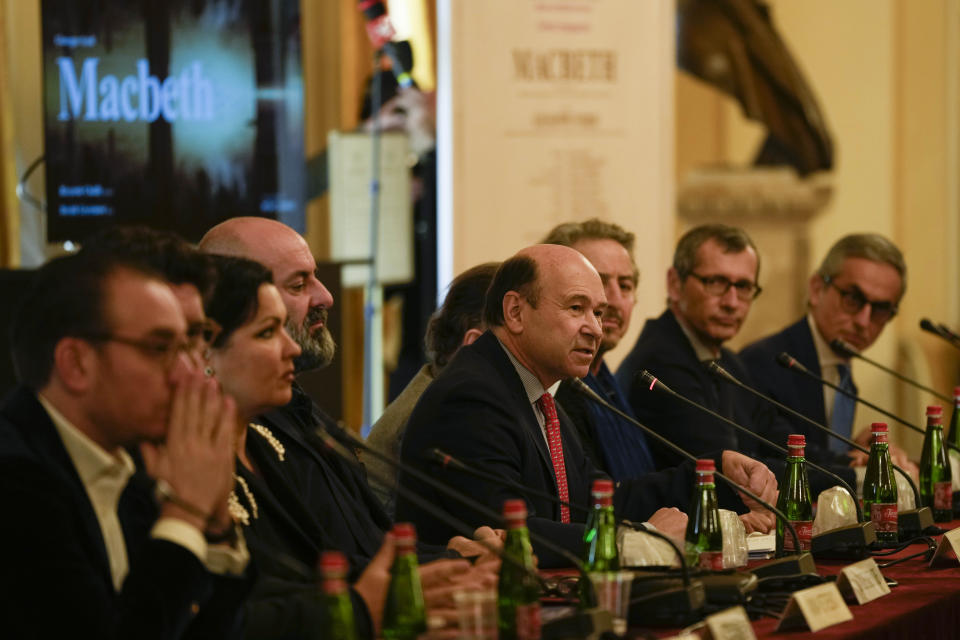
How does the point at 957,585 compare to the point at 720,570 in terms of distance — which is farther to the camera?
the point at 957,585

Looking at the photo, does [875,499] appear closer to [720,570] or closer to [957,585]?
[957,585]

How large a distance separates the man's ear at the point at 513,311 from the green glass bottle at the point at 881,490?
0.86 meters

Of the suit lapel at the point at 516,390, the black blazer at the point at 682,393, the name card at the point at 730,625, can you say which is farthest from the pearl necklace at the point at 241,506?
the black blazer at the point at 682,393

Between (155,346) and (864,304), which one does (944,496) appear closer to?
(864,304)

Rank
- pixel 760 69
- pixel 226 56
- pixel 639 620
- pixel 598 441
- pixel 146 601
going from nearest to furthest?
1. pixel 146 601
2. pixel 639 620
3. pixel 598 441
4. pixel 226 56
5. pixel 760 69

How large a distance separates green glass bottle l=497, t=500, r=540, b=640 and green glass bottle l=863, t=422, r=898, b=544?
1265mm

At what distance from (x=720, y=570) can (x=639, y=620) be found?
364mm

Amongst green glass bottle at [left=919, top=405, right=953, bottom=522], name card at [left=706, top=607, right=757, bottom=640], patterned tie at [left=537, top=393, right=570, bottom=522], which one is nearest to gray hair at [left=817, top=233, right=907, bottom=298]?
green glass bottle at [left=919, top=405, right=953, bottom=522]

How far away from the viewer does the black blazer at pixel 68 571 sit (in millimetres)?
1718

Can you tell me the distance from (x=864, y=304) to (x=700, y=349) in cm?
69

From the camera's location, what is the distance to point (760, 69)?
7.60 metres

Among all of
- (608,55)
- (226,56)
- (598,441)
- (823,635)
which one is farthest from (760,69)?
(823,635)

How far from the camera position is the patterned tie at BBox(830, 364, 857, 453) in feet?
14.9

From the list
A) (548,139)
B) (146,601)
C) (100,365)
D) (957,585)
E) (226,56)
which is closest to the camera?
(146,601)
